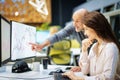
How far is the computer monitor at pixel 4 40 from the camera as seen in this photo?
5.61 feet

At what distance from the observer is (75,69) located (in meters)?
2.04

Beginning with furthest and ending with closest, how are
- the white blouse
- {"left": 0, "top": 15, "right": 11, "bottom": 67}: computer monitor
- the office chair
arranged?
the office chair
{"left": 0, "top": 15, "right": 11, "bottom": 67}: computer monitor
the white blouse

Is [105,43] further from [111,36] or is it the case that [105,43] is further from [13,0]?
[13,0]

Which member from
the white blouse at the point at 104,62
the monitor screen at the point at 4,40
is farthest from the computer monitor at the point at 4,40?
the white blouse at the point at 104,62

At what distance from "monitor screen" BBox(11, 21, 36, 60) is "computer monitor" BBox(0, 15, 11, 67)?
37mm

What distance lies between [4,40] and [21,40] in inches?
11.8

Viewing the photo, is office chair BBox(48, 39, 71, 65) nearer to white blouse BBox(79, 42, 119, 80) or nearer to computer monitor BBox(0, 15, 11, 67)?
computer monitor BBox(0, 15, 11, 67)

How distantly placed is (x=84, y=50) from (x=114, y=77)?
40 centimetres

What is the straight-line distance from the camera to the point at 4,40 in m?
1.76

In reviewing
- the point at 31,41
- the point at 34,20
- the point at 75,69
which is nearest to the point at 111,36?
the point at 75,69

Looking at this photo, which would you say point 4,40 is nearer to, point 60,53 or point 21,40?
point 21,40

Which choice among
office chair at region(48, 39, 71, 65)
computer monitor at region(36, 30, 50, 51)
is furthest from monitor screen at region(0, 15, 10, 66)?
computer monitor at region(36, 30, 50, 51)

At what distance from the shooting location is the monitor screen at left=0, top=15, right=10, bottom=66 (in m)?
1.71

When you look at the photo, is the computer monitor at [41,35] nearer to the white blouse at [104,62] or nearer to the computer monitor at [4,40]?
the computer monitor at [4,40]
